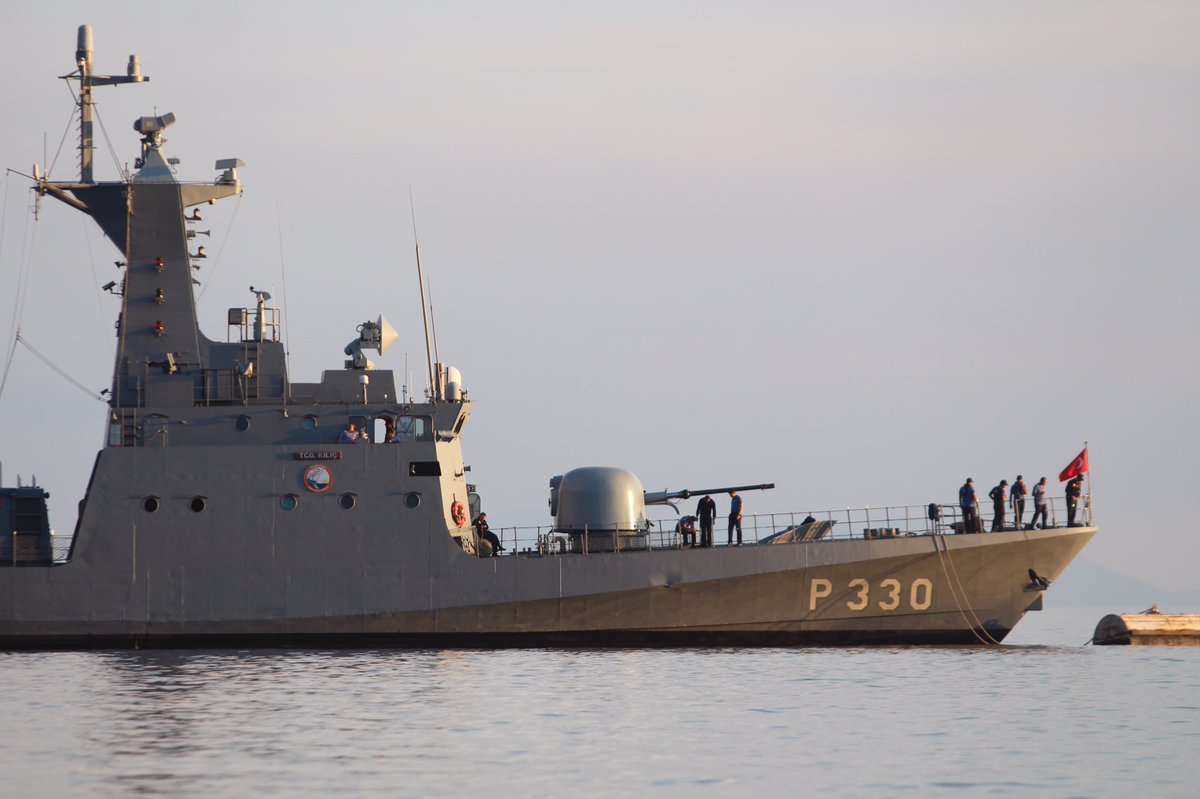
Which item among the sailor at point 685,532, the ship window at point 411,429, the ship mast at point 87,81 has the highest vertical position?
the ship mast at point 87,81

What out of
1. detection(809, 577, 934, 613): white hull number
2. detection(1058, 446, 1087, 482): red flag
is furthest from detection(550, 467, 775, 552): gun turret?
detection(1058, 446, 1087, 482): red flag

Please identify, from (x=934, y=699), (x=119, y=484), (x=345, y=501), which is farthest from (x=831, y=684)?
(x=119, y=484)

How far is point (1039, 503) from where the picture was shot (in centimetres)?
2573

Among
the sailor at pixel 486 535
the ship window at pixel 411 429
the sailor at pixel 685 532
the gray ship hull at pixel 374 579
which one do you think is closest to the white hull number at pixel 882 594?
the gray ship hull at pixel 374 579

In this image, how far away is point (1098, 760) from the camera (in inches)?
579

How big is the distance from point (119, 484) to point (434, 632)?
6060mm

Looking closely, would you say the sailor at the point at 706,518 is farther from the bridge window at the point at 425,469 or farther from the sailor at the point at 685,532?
the bridge window at the point at 425,469

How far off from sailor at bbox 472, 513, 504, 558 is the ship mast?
9.60m

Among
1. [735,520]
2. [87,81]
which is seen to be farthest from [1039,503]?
[87,81]

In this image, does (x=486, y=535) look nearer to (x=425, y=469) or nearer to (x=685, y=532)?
(x=425, y=469)

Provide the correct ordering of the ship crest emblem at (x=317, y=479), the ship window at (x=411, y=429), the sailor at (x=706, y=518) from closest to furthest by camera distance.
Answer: the ship crest emblem at (x=317, y=479)
the ship window at (x=411, y=429)
the sailor at (x=706, y=518)

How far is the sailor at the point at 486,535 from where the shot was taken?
2583 cm

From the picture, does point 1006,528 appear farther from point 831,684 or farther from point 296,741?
point 296,741

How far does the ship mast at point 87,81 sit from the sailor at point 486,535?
960 centimetres
